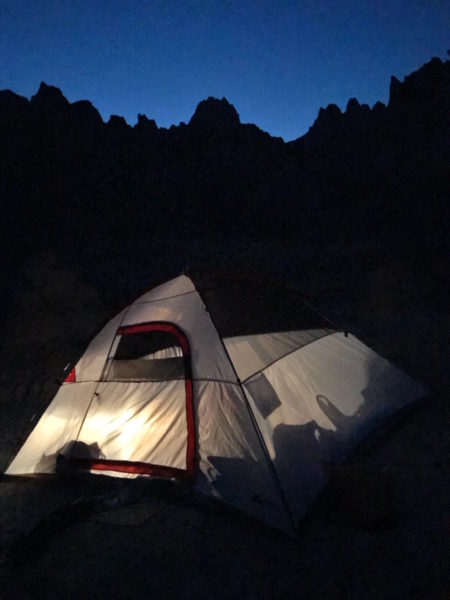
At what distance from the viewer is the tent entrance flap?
403 cm

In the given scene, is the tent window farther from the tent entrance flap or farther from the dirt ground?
the dirt ground

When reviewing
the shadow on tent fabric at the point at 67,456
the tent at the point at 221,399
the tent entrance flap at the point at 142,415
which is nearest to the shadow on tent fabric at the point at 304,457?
the tent at the point at 221,399

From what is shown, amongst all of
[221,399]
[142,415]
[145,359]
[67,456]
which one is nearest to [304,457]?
[221,399]

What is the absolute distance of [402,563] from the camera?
2.91 meters

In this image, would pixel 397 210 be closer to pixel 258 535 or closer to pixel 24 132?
pixel 258 535

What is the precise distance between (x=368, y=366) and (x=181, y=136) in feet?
137

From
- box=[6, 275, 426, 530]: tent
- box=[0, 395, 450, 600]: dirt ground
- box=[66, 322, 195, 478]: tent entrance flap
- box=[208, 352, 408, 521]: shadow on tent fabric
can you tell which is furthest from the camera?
box=[66, 322, 195, 478]: tent entrance flap

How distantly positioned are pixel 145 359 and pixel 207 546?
2259mm

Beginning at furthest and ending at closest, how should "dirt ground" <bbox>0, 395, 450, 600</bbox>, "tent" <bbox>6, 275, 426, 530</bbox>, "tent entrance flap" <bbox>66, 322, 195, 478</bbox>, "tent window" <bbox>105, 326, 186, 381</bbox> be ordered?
1. "tent window" <bbox>105, 326, 186, 381</bbox>
2. "tent entrance flap" <bbox>66, 322, 195, 478</bbox>
3. "tent" <bbox>6, 275, 426, 530</bbox>
4. "dirt ground" <bbox>0, 395, 450, 600</bbox>

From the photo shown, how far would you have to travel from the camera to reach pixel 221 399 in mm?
3926

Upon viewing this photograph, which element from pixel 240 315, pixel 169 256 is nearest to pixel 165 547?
pixel 240 315

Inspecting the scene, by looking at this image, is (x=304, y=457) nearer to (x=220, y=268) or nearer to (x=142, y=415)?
(x=142, y=415)

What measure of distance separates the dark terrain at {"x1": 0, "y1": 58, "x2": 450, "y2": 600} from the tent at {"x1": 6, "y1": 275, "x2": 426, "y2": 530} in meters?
0.32

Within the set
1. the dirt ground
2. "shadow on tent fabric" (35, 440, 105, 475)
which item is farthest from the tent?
the dirt ground
